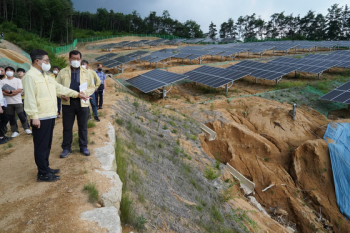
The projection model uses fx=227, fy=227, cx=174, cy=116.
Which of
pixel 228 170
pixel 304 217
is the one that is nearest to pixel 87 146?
pixel 228 170

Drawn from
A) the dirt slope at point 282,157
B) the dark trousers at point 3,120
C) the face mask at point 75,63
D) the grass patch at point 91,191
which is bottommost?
the dirt slope at point 282,157

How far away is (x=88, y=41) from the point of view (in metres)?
53.4

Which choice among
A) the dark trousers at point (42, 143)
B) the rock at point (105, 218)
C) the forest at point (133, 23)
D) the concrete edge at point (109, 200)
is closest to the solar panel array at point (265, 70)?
the concrete edge at point (109, 200)

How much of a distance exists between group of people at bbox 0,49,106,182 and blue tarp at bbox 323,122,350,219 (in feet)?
32.2

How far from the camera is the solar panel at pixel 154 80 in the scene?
16.6 m

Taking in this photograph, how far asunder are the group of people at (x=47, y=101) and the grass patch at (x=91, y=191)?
0.67 m

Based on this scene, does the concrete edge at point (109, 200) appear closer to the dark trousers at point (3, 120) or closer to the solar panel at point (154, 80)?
the dark trousers at point (3, 120)

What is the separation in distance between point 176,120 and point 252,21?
78.5 meters

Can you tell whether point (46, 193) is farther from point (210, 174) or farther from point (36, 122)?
point (210, 174)

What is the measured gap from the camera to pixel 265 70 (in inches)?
798

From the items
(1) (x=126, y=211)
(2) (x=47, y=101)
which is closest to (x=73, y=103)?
(2) (x=47, y=101)

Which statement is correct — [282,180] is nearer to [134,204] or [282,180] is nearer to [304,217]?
[304,217]

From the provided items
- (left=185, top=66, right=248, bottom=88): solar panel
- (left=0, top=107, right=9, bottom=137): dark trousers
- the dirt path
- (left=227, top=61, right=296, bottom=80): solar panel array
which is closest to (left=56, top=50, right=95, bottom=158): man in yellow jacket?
the dirt path

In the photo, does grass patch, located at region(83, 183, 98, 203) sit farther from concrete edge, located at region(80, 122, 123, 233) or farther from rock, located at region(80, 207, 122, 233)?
rock, located at region(80, 207, 122, 233)
